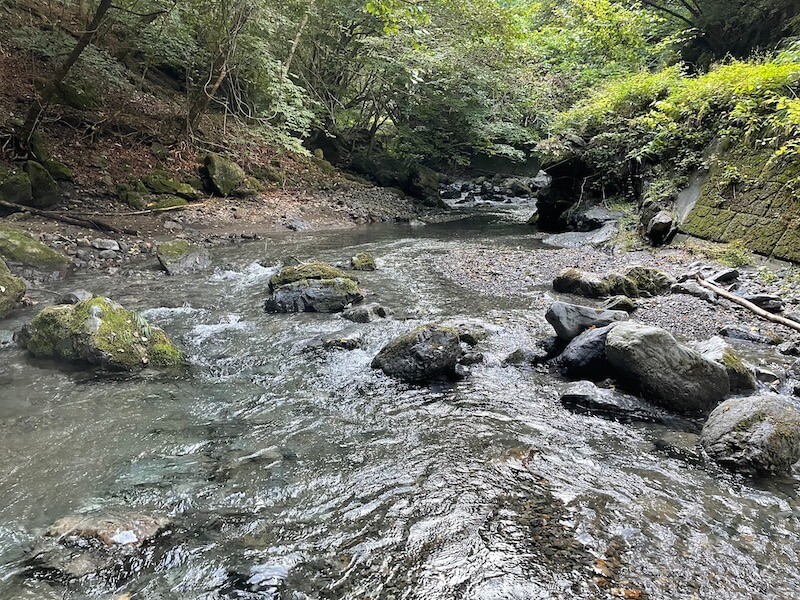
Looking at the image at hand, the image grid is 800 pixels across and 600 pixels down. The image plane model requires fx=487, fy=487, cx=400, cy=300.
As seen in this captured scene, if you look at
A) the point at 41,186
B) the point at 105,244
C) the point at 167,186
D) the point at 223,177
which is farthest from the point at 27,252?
the point at 223,177

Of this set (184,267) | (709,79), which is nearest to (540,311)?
(184,267)

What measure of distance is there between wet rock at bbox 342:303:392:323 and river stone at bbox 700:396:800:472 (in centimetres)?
435

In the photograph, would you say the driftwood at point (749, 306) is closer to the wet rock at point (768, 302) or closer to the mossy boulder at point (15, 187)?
the wet rock at point (768, 302)

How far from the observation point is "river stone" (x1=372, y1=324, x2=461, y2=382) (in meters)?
5.18

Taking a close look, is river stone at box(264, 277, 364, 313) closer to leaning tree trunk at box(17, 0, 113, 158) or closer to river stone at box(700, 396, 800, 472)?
river stone at box(700, 396, 800, 472)

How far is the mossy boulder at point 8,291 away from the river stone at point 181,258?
268 cm

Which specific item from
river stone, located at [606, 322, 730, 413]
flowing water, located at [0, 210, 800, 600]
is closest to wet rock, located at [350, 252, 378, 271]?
flowing water, located at [0, 210, 800, 600]

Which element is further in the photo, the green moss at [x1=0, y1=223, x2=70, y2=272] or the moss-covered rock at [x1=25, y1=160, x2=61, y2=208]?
the moss-covered rock at [x1=25, y1=160, x2=61, y2=208]

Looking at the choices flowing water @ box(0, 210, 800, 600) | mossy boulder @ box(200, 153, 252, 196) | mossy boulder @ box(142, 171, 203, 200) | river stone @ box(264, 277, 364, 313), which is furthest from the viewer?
mossy boulder @ box(200, 153, 252, 196)

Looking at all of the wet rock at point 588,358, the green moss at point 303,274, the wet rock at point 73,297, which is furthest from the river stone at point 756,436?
the wet rock at point 73,297

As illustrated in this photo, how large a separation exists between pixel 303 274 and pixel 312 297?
2.71ft

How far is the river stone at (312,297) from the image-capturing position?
7570 mm

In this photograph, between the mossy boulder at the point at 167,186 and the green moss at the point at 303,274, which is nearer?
the green moss at the point at 303,274

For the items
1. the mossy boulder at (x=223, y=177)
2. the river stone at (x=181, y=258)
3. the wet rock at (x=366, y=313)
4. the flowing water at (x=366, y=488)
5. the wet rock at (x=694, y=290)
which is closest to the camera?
the flowing water at (x=366, y=488)
